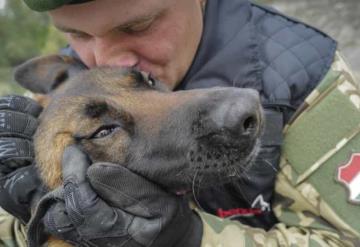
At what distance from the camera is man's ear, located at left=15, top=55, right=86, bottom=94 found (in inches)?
127

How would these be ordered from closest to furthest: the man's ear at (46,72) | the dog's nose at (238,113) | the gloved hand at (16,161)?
the dog's nose at (238,113) → the gloved hand at (16,161) → the man's ear at (46,72)

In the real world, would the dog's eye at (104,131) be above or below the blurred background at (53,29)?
above

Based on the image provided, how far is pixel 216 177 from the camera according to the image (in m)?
2.33

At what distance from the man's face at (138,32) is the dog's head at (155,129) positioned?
12 centimetres

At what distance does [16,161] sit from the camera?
2617 millimetres

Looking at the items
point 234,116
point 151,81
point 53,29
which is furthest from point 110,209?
point 53,29

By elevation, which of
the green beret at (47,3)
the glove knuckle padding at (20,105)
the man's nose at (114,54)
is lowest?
the glove knuckle padding at (20,105)

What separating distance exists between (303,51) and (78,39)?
3.68ft

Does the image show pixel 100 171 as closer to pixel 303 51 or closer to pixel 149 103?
pixel 149 103

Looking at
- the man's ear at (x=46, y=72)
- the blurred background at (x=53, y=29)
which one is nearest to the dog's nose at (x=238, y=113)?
the man's ear at (x=46, y=72)

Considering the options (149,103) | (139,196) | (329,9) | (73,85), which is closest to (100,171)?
(139,196)

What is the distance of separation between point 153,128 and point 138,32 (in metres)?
0.54

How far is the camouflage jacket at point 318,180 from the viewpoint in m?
2.68

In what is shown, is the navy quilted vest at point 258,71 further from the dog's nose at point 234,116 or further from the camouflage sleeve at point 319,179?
the dog's nose at point 234,116
